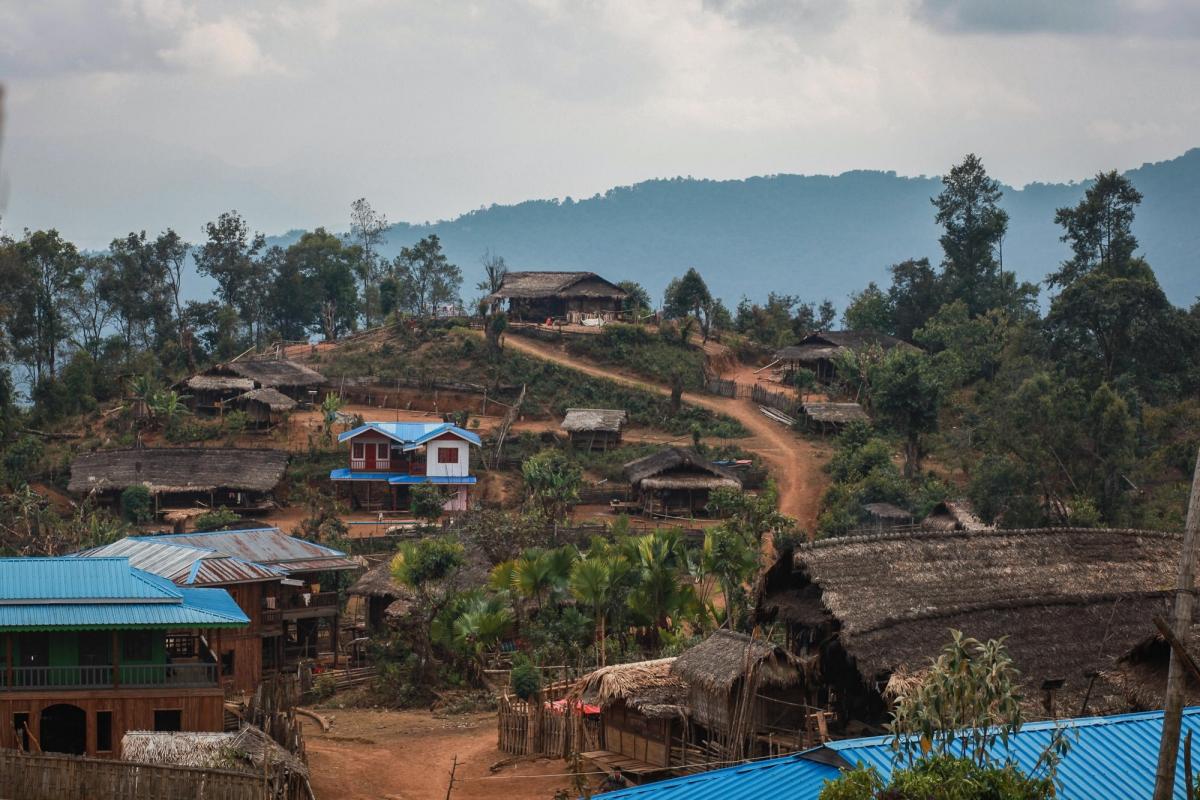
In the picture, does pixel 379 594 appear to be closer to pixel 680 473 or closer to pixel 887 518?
pixel 680 473

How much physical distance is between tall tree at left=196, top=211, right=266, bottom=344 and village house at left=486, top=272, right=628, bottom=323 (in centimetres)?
1338

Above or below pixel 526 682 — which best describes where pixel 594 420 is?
above

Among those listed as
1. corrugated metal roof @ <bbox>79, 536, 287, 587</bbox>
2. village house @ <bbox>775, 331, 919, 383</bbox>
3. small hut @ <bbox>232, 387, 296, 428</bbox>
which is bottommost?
corrugated metal roof @ <bbox>79, 536, 287, 587</bbox>

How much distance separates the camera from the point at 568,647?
103 ft

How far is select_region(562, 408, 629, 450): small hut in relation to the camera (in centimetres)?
5494

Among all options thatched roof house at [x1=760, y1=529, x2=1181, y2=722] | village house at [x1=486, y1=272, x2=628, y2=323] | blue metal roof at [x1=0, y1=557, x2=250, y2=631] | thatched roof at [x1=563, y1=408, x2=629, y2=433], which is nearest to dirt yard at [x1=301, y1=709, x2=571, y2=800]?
blue metal roof at [x1=0, y1=557, x2=250, y2=631]

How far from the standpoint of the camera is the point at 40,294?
64125mm

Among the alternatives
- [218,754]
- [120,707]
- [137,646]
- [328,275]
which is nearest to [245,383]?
[328,275]

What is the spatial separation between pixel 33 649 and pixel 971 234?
59.3m

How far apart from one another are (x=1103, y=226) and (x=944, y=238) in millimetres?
12803

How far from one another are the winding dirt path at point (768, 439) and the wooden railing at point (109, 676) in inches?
1054

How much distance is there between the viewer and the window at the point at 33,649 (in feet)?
80.4

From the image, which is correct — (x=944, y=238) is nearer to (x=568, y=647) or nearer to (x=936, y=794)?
(x=568, y=647)

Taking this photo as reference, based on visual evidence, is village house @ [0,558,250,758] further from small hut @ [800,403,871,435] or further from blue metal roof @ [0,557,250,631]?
small hut @ [800,403,871,435]
